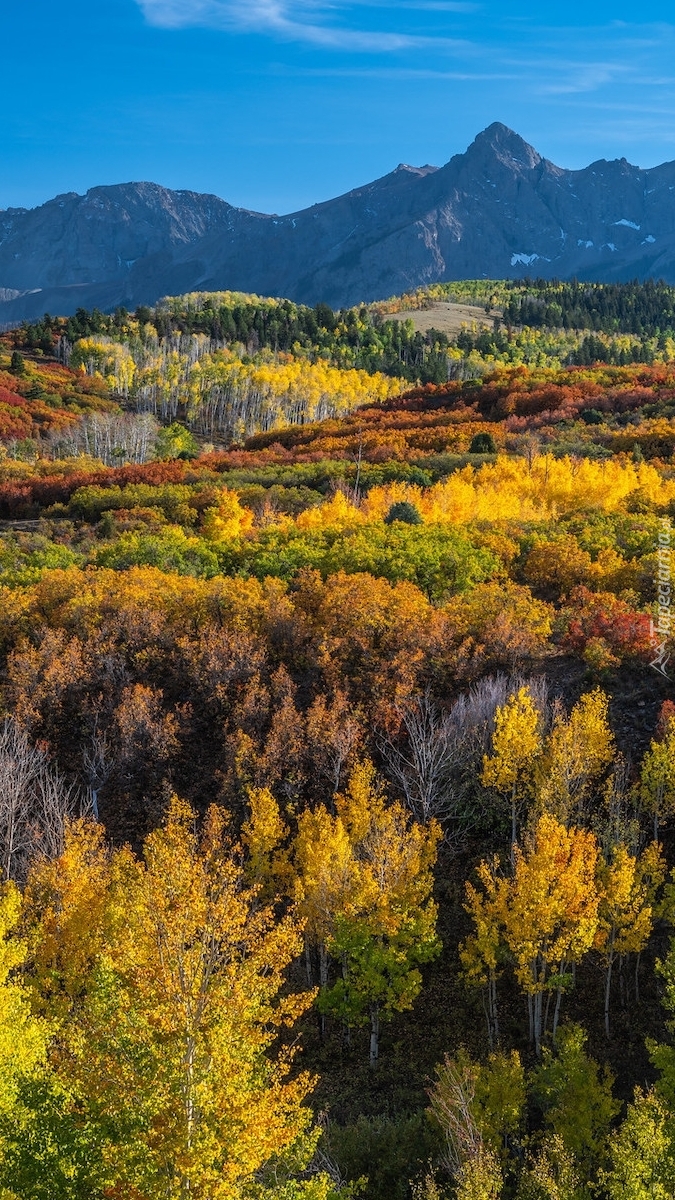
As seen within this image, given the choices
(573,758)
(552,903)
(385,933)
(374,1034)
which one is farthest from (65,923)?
(573,758)

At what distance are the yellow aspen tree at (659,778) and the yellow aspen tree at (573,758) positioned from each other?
4.70 feet

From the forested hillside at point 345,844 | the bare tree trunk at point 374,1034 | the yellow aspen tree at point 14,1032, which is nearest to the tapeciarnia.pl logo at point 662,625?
the forested hillside at point 345,844

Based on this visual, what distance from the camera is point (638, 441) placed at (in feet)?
207

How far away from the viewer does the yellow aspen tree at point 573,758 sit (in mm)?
23469

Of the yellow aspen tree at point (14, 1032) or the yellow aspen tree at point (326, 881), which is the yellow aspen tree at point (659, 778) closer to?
the yellow aspen tree at point (326, 881)

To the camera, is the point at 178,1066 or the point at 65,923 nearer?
the point at 178,1066

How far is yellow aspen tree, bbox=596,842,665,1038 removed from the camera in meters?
20.6

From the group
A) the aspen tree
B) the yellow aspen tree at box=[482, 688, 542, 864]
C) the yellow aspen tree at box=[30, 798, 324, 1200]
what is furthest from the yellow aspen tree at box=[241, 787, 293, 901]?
the aspen tree

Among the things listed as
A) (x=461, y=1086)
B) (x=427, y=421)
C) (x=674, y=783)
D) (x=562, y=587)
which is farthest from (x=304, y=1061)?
(x=427, y=421)

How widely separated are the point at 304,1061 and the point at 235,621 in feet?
49.9

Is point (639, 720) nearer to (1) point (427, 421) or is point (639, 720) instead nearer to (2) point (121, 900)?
(2) point (121, 900)

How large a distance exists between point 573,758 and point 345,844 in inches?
264

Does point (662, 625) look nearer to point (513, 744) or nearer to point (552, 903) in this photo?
point (513, 744)

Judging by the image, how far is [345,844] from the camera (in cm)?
2248
